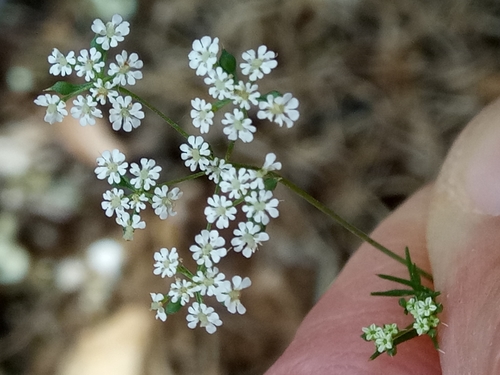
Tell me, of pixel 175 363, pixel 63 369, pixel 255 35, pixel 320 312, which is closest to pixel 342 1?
pixel 255 35

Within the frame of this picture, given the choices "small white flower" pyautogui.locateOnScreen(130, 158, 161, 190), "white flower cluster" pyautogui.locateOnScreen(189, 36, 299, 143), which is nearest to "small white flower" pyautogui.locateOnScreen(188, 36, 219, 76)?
"white flower cluster" pyautogui.locateOnScreen(189, 36, 299, 143)

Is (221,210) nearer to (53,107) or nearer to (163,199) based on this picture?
(163,199)

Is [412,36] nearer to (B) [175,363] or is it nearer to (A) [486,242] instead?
(A) [486,242]

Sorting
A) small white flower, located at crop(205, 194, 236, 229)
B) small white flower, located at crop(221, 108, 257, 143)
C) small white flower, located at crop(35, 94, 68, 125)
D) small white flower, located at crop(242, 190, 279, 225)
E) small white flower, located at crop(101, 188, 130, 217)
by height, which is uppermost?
small white flower, located at crop(35, 94, 68, 125)

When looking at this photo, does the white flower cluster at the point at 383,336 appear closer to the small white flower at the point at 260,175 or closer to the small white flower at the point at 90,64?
the small white flower at the point at 260,175

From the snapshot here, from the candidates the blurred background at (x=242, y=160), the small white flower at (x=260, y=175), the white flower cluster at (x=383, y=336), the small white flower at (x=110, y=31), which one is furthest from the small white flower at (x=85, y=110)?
the blurred background at (x=242, y=160)

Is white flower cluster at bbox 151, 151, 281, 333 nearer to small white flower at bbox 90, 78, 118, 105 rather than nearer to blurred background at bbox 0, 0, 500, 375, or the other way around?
small white flower at bbox 90, 78, 118, 105

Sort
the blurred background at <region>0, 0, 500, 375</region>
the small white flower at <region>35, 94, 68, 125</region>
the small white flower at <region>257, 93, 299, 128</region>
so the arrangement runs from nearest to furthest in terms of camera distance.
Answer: the small white flower at <region>257, 93, 299, 128</region>
the small white flower at <region>35, 94, 68, 125</region>
the blurred background at <region>0, 0, 500, 375</region>
